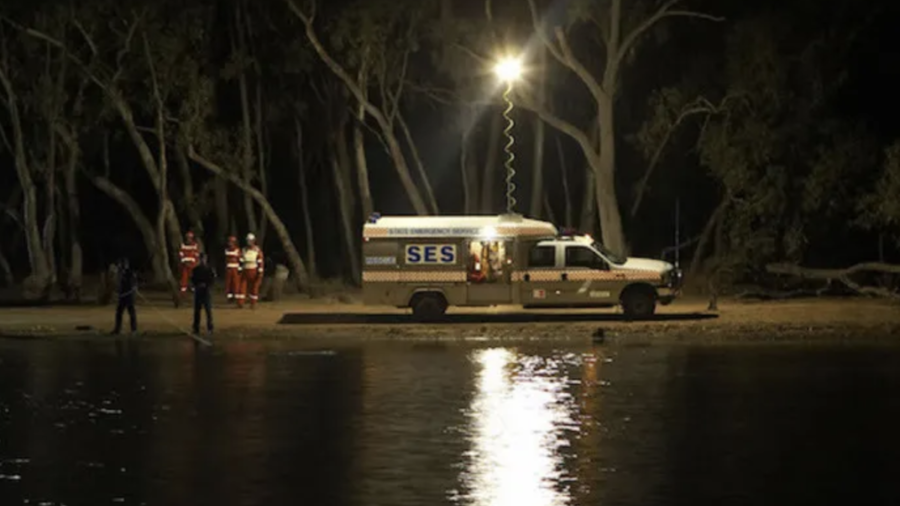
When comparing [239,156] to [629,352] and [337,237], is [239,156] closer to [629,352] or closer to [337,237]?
[337,237]

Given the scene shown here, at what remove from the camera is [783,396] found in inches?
925

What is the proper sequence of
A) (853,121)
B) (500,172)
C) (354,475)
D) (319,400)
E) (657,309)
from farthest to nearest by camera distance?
1. (500,172)
2. (853,121)
3. (657,309)
4. (319,400)
5. (354,475)

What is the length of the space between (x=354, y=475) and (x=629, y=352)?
17741mm

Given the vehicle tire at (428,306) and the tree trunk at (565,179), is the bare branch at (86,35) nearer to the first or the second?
the vehicle tire at (428,306)

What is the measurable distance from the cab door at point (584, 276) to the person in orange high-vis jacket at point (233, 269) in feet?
26.8

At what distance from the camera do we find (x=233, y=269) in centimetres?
4616

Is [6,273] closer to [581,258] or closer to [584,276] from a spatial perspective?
[581,258]

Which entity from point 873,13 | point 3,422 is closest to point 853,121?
point 873,13

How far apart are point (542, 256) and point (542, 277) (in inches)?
18.1

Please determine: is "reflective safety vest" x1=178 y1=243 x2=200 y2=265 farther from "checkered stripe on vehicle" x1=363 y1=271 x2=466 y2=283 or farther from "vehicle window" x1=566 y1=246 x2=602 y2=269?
"vehicle window" x1=566 y1=246 x2=602 y2=269

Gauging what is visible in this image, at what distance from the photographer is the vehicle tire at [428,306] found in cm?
4138

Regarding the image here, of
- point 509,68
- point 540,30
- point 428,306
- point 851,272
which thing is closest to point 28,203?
point 540,30

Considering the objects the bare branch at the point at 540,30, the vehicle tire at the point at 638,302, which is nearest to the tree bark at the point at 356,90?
the bare branch at the point at 540,30

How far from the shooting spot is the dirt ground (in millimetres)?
37250
